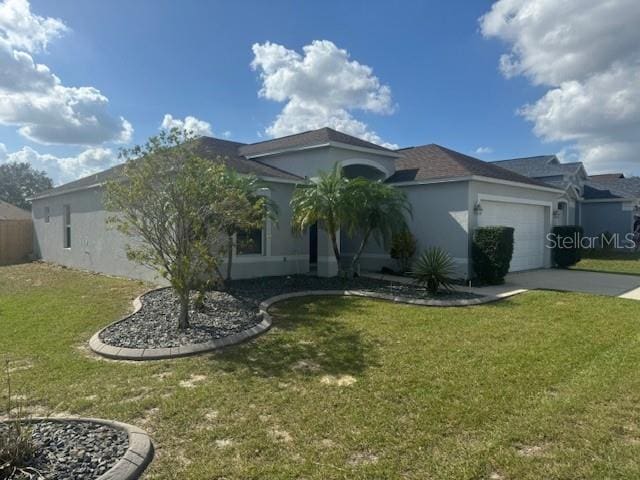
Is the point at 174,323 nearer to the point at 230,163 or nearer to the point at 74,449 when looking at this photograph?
the point at 74,449

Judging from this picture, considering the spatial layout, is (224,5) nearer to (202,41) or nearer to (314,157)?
(202,41)

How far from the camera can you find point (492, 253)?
1315 centimetres

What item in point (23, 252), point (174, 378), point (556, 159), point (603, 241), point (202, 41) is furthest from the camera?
point (556, 159)

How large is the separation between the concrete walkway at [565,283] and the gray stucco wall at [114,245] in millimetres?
3131

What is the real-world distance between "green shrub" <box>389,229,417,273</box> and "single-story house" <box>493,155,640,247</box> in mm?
16831

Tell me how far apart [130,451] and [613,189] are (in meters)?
35.6

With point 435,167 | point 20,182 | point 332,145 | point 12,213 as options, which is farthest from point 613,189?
point 20,182

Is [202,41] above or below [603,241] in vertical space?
above

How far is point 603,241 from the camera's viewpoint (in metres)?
27.8

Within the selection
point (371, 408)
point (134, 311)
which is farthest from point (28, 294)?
point (371, 408)

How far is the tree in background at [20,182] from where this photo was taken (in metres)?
58.6

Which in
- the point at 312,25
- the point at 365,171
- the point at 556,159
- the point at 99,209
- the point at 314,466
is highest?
the point at 312,25

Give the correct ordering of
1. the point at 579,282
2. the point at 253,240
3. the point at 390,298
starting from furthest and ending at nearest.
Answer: the point at 579,282
the point at 253,240
the point at 390,298

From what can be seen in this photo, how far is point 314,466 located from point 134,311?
23.2 feet
